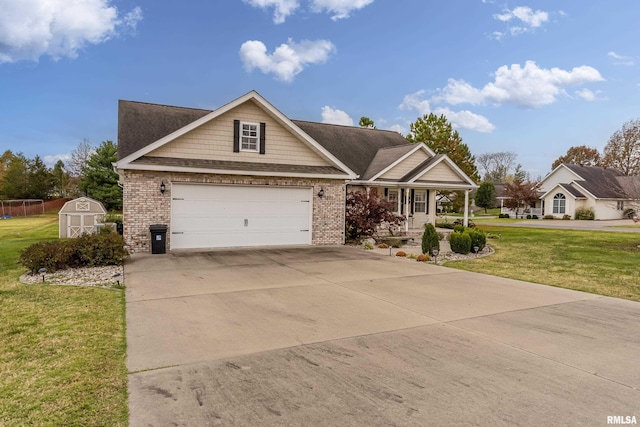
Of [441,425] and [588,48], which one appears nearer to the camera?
[441,425]

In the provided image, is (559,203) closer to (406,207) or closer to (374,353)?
(406,207)

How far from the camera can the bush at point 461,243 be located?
1388 centimetres

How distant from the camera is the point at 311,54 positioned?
22.4 meters

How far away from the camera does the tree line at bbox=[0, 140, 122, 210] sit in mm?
36953

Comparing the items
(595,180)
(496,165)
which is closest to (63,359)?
(595,180)

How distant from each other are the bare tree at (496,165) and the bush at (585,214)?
38.4m

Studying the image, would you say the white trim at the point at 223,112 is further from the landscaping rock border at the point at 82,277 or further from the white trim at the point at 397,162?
the white trim at the point at 397,162

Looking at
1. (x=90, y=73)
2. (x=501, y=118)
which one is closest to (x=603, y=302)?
(x=501, y=118)

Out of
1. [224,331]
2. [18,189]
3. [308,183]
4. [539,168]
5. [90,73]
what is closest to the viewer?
[224,331]

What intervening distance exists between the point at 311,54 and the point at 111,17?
10233 mm

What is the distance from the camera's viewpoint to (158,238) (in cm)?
1238

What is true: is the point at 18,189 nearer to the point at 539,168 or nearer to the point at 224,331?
the point at 224,331

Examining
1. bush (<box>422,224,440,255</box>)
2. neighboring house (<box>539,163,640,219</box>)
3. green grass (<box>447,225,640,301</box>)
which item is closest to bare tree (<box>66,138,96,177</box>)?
bush (<box>422,224,440,255</box>)

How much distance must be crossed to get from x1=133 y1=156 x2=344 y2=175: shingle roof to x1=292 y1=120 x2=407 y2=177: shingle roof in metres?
5.48
